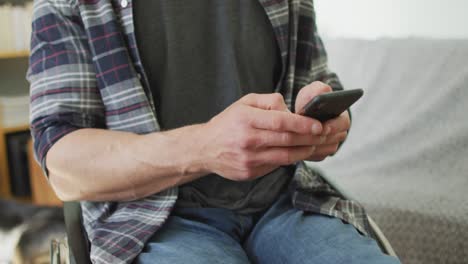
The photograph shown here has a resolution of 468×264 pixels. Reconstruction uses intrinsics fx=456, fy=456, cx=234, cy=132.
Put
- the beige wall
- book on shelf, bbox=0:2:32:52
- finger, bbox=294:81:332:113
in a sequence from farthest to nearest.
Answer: book on shelf, bbox=0:2:32:52 → the beige wall → finger, bbox=294:81:332:113

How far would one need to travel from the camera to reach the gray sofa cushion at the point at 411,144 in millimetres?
1096

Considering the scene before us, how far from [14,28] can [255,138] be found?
172cm

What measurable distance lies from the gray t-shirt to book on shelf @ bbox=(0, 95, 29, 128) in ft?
4.90

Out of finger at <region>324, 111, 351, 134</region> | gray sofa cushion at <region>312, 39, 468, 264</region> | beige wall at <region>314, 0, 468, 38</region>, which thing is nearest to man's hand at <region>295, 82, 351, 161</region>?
finger at <region>324, 111, 351, 134</region>

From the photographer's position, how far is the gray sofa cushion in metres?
1.10

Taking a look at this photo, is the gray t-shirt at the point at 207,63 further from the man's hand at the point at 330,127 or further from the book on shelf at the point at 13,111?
the book on shelf at the point at 13,111

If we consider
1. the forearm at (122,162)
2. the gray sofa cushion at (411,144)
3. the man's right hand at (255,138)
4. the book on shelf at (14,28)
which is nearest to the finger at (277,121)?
the man's right hand at (255,138)

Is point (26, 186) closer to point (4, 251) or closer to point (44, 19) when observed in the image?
point (4, 251)

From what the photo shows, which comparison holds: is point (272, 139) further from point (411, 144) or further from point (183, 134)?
point (411, 144)

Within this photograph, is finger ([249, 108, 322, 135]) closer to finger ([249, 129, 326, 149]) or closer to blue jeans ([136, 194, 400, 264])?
finger ([249, 129, 326, 149])

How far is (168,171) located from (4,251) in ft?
3.64

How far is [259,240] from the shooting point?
69 centimetres

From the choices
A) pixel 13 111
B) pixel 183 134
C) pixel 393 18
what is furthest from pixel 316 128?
pixel 13 111

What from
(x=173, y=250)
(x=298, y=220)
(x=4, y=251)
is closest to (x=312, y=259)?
(x=298, y=220)
